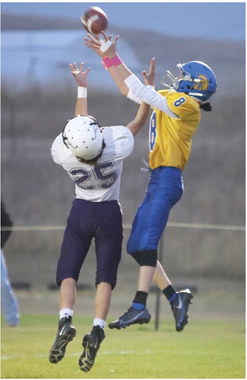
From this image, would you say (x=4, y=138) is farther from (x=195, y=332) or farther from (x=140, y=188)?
(x=195, y=332)

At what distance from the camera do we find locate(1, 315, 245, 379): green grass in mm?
12742

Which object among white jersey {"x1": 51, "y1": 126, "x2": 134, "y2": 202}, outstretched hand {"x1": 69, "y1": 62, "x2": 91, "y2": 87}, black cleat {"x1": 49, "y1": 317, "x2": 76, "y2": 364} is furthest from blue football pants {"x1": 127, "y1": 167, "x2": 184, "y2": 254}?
outstretched hand {"x1": 69, "y1": 62, "x2": 91, "y2": 87}

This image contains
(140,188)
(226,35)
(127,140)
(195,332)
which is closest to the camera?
(127,140)

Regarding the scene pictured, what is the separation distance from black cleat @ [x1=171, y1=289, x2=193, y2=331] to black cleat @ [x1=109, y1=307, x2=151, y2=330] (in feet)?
0.86

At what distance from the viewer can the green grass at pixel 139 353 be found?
12.7 metres

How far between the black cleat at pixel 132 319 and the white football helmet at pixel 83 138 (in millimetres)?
960

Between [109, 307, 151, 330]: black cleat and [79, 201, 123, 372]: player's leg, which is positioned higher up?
[79, 201, 123, 372]: player's leg

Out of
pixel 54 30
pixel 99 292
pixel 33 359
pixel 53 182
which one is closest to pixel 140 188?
pixel 53 182

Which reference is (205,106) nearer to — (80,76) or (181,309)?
(80,76)

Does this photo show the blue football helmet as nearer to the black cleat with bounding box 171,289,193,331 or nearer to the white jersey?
the white jersey

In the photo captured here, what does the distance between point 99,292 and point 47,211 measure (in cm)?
1157

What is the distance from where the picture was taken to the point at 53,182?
19375mm

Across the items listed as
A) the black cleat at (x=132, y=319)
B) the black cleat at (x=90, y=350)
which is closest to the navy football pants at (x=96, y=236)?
the black cleat at (x=132, y=319)

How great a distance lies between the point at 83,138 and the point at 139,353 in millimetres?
6616
